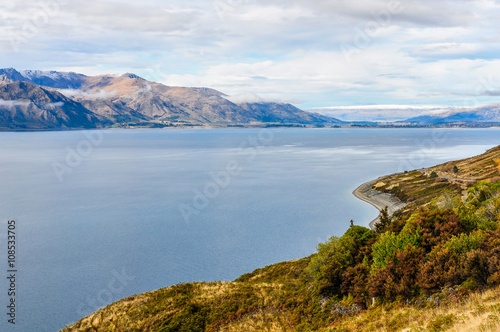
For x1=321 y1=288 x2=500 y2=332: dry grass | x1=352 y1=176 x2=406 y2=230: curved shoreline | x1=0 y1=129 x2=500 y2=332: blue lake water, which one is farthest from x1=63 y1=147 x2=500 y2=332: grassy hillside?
x1=352 y1=176 x2=406 y2=230: curved shoreline

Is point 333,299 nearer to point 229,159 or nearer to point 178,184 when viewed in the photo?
point 178,184

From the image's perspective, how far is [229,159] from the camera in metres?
181

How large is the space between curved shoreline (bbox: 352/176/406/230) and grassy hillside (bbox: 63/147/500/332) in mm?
50198

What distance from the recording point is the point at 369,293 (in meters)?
23.6

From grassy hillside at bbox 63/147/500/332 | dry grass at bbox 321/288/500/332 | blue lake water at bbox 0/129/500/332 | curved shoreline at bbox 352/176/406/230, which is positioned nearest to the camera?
dry grass at bbox 321/288/500/332

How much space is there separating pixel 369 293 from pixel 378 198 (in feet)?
243

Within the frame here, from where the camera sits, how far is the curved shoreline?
83.8 meters

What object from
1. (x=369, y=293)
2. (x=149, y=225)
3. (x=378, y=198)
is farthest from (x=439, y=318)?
(x=378, y=198)

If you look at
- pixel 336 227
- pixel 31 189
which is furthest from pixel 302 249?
pixel 31 189

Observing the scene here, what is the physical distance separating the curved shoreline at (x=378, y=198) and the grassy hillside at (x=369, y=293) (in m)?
50.2

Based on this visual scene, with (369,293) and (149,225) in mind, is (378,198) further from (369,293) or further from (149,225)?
(369,293)

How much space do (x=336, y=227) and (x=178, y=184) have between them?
56.8m

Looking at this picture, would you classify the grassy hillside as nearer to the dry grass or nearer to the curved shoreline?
A: the dry grass

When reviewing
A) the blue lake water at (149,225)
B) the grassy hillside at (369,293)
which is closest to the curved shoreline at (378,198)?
the blue lake water at (149,225)
